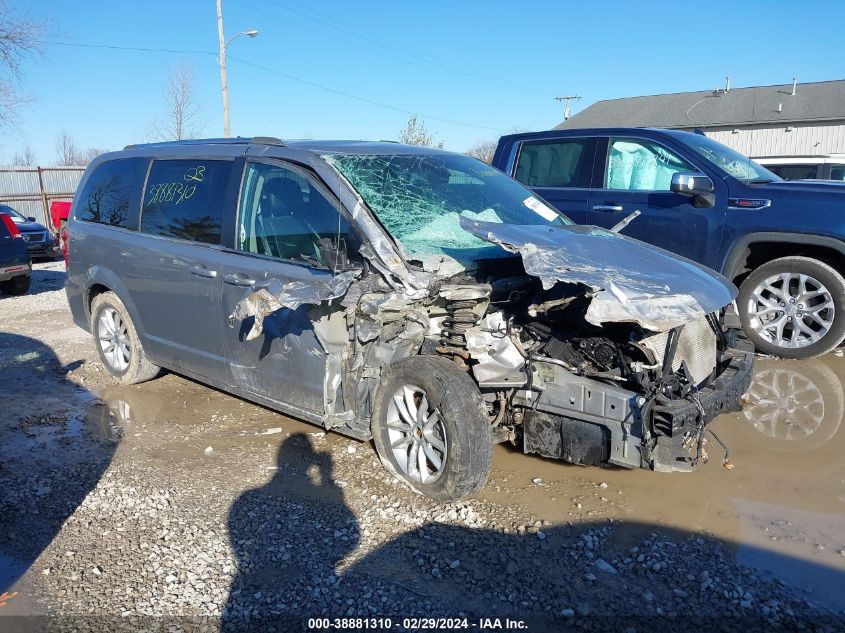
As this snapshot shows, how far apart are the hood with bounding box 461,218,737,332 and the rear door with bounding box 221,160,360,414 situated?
0.93m

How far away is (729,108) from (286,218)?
38.5 metres

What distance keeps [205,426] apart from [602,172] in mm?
A: 4473

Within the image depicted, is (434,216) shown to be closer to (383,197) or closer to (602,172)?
(383,197)

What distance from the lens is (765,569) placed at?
301 cm

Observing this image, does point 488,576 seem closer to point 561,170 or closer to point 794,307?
point 794,307

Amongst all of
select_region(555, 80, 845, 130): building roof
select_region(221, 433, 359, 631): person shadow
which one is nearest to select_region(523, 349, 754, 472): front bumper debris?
select_region(221, 433, 359, 631): person shadow

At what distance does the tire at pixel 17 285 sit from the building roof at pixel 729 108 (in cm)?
3306

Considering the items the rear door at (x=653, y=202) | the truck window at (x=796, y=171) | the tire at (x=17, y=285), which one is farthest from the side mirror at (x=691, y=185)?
the tire at (x=17, y=285)

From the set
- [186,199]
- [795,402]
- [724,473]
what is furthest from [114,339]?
[795,402]

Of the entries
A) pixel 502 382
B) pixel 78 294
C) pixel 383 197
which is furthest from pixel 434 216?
pixel 78 294

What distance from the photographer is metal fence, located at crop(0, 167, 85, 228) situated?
2064cm

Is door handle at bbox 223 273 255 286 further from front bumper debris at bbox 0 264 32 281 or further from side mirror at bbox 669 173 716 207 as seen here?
front bumper debris at bbox 0 264 32 281

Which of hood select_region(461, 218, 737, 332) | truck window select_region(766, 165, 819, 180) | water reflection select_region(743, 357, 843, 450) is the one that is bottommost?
water reflection select_region(743, 357, 843, 450)

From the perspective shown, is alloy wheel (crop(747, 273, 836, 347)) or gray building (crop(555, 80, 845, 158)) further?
gray building (crop(555, 80, 845, 158))
